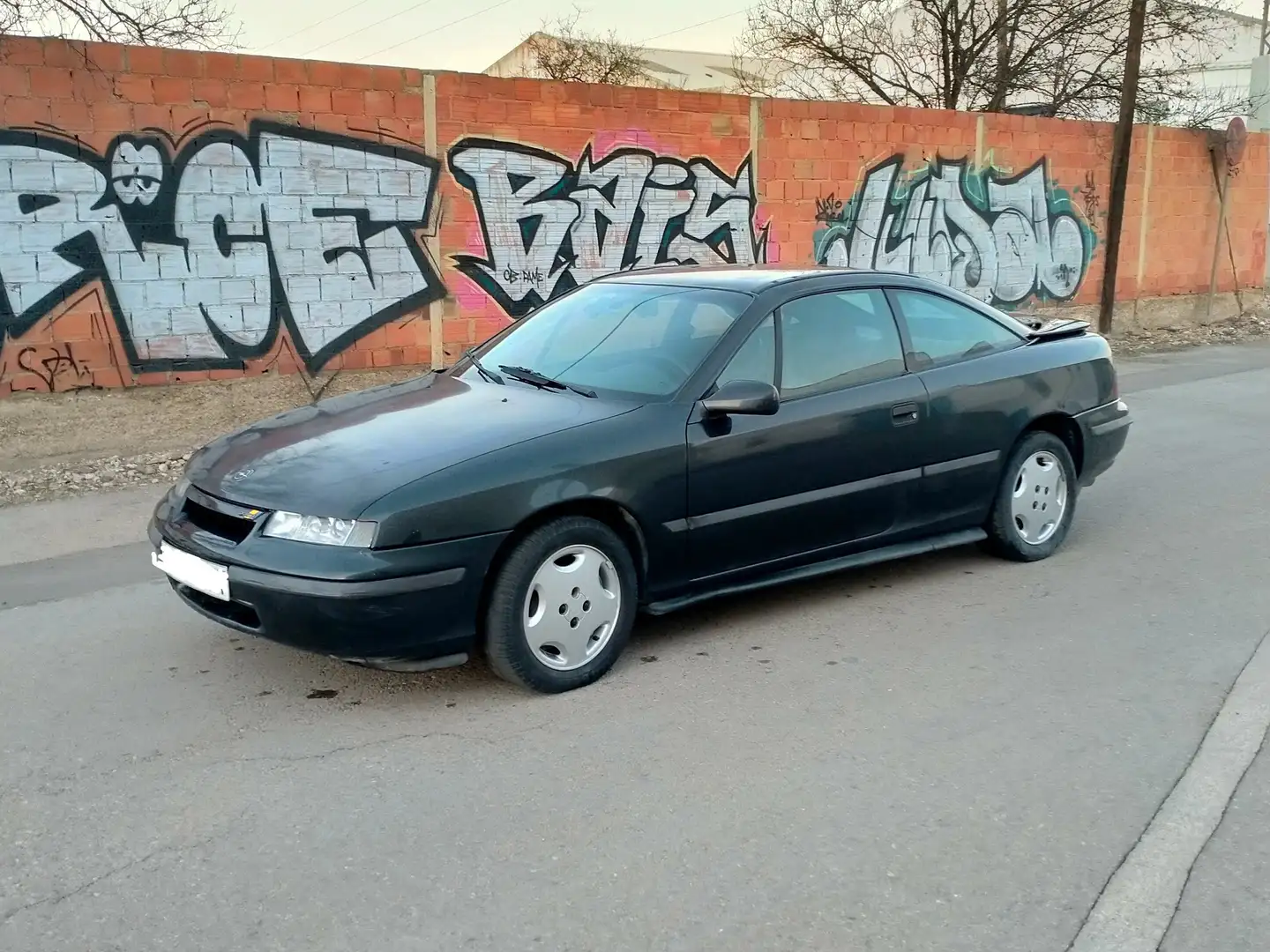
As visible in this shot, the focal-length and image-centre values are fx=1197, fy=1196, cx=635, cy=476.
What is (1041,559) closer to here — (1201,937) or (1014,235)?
(1201,937)

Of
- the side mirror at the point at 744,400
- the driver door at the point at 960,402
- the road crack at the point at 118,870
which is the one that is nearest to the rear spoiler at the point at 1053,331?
the driver door at the point at 960,402

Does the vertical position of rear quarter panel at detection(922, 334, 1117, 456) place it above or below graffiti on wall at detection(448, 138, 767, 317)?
below

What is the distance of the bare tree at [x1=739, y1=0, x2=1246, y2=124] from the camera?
18.5 metres

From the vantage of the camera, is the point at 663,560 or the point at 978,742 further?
the point at 663,560

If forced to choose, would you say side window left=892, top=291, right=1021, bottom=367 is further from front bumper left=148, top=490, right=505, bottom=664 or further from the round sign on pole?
the round sign on pole

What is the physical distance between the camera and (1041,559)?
241 inches

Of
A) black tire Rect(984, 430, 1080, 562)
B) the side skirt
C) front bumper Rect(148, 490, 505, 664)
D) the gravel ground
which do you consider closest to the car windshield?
the side skirt

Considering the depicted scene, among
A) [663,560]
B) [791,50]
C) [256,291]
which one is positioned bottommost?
[663,560]

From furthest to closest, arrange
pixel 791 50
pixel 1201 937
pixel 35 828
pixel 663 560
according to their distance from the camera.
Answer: pixel 791 50, pixel 663 560, pixel 35 828, pixel 1201 937

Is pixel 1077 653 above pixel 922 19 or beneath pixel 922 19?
beneath

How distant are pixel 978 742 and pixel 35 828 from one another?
2.91 meters

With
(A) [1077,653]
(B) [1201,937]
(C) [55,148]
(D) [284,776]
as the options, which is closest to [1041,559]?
(A) [1077,653]

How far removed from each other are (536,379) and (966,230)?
10906mm

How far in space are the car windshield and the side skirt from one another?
83 centimetres
